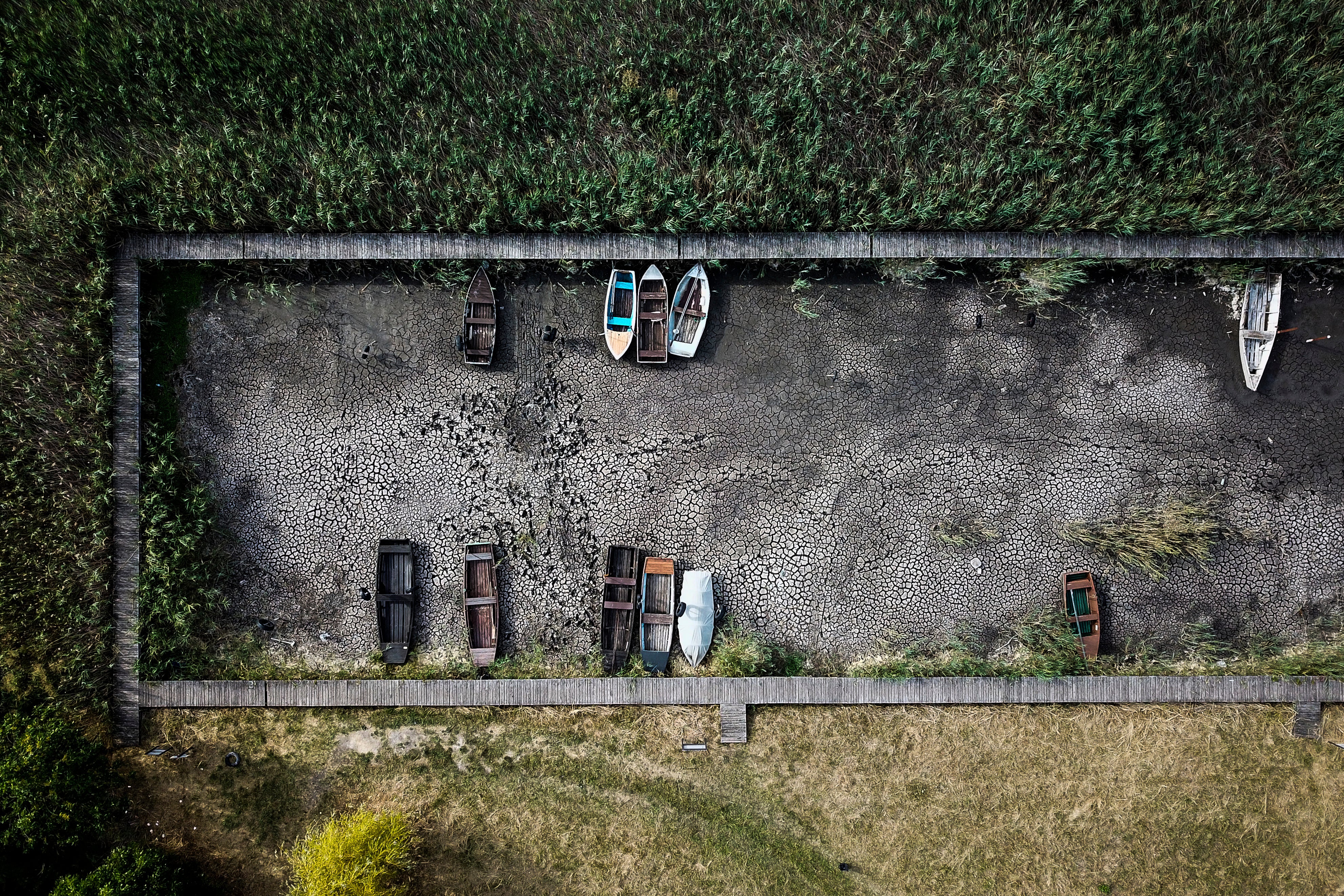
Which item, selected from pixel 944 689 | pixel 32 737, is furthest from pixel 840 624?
pixel 32 737

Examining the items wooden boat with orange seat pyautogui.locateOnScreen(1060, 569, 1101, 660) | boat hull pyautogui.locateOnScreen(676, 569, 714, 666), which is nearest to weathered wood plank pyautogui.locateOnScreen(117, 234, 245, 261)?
boat hull pyautogui.locateOnScreen(676, 569, 714, 666)

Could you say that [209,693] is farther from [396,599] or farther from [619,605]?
[619,605]

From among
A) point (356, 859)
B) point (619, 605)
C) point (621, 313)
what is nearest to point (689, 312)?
point (621, 313)

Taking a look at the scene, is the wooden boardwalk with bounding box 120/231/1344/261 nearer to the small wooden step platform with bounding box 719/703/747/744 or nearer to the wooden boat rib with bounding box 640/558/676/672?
the wooden boat rib with bounding box 640/558/676/672

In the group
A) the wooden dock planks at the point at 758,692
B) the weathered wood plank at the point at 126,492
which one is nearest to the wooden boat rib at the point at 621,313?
the wooden dock planks at the point at 758,692

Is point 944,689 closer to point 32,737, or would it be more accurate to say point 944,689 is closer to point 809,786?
point 809,786
